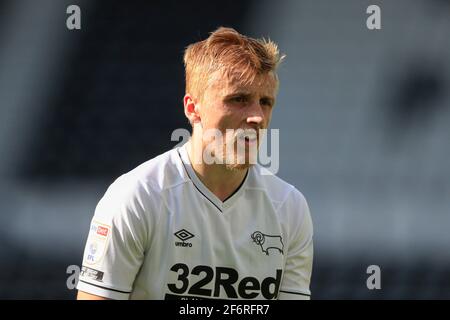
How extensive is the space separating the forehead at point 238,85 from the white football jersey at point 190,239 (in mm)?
288

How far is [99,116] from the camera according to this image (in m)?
4.96

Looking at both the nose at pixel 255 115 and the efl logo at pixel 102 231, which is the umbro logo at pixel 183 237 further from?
the nose at pixel 255 115

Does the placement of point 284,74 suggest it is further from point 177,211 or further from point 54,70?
point 177,211

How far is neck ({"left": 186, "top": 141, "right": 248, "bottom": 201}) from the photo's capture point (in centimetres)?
301

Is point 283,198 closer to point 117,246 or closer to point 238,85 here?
point 238,85

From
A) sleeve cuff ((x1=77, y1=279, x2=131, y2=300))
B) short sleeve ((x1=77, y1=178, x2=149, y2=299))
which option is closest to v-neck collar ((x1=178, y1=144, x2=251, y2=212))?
short sleeve ((x1=77, y1=178, x2=149, y2=299))

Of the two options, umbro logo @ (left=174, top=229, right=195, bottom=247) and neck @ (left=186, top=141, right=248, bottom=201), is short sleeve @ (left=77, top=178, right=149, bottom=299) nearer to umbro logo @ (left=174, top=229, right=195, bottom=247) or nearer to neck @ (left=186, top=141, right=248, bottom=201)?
umbro logo @ (left=174, top=229, right=195, bottom=247)

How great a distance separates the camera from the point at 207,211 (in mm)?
3002

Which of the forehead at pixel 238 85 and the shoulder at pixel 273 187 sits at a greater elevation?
the forehead at pixel 238 85

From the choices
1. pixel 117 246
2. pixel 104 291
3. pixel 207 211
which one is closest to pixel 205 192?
pixel 207 211

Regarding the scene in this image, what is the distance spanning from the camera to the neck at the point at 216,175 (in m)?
3.01

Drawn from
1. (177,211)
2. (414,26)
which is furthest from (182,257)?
(414,26)

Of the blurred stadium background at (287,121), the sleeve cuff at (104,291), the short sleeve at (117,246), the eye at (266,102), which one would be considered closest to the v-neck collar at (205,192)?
the short sleeve at (117,246)

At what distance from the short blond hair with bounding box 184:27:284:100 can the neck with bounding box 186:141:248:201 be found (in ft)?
0.64
